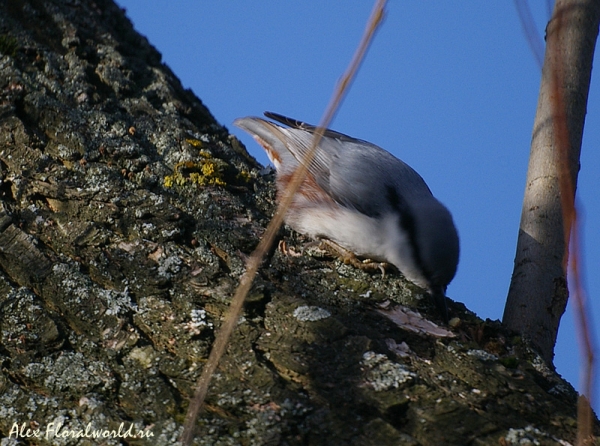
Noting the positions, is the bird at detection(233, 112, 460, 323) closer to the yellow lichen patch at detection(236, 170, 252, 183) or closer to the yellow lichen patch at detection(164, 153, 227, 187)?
the yellow lichen patch at detection(236, 170, 252, 183)

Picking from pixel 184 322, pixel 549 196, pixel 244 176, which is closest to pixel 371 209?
pixel 244 176

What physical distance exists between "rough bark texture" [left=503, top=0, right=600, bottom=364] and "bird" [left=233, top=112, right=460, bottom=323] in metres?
0.28

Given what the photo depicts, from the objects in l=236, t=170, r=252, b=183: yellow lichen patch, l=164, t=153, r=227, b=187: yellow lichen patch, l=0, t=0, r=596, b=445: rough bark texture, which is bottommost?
l=0, t=0, r=596, b=445: rough bark texture

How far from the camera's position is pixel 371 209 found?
2.82 metres

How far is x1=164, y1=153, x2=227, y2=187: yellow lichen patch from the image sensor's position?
246 centimetres

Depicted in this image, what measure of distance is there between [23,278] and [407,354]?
1.07 metres

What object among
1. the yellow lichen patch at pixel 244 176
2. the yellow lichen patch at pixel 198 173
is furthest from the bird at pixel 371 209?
the yellow lichen patch at pixel 198 173

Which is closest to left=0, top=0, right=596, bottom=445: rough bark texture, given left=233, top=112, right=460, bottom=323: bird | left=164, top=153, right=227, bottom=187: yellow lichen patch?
left=164, top=153, right=227, bottom=187: yellow lichen patch

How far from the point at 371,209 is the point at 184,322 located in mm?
1267

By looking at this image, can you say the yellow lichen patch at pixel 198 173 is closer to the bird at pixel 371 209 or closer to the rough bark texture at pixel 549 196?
the bird at pixel 371 209

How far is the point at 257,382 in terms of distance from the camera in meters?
1.55

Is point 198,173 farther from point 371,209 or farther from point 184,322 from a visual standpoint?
point 184,322

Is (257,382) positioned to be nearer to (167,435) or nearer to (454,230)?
(167,435)

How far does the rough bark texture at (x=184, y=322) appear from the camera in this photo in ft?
4.84
